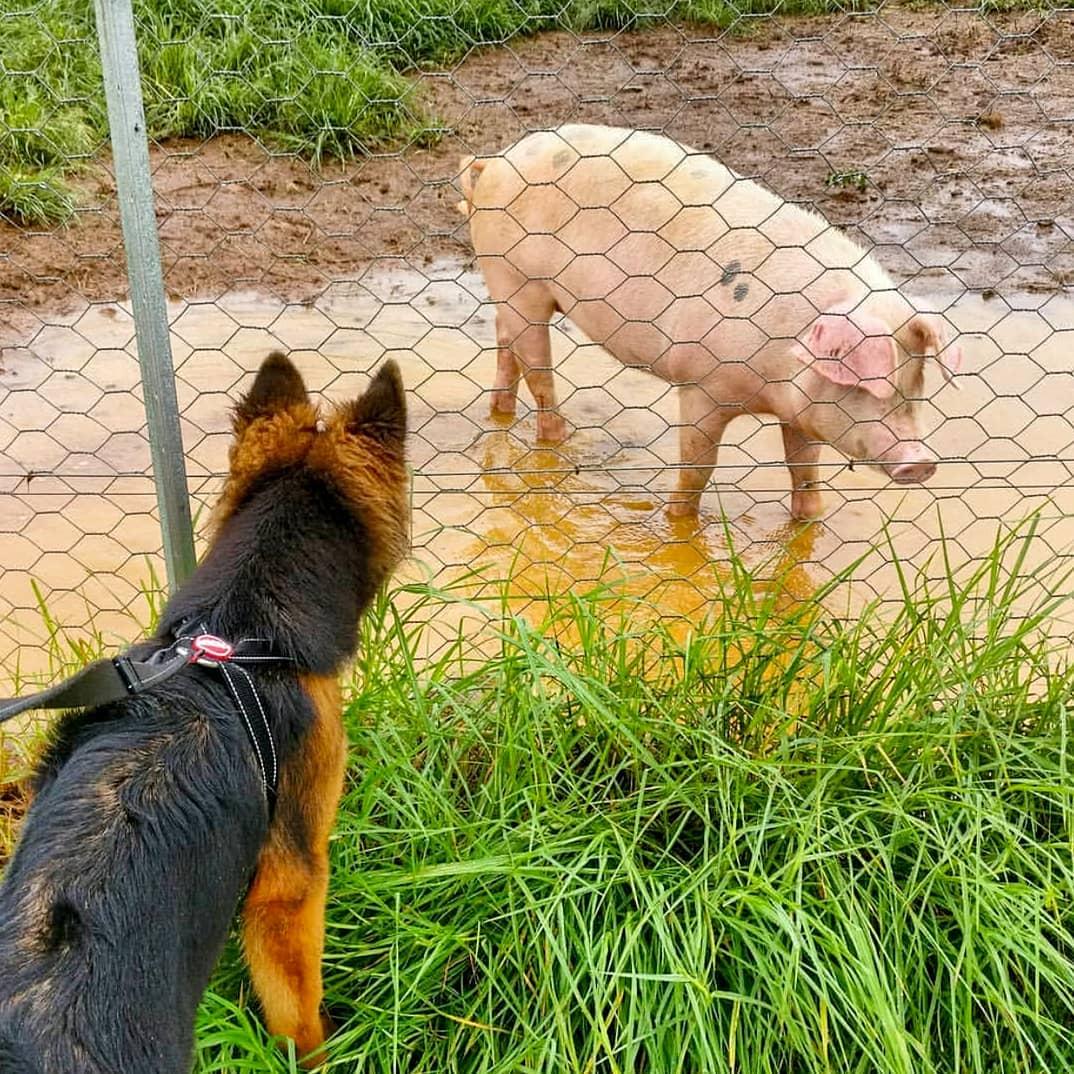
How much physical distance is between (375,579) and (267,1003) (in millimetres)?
858

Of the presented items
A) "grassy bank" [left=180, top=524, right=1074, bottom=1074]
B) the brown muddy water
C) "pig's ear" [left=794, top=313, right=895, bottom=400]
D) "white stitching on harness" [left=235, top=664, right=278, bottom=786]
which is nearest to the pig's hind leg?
the brown muddy water

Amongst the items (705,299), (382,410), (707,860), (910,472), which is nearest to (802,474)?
(910,472)

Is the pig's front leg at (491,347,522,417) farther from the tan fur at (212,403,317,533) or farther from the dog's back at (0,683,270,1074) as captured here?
the dog's back at (0,683,270,1074)

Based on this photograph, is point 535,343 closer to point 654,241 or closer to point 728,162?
point 654,241

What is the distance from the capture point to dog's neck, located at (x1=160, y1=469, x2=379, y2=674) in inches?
86.5

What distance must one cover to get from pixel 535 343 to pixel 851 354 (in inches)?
66.4

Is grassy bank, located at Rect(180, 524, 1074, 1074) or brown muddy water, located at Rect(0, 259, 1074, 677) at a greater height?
grassy bank, located at Rect(180, 524, 1074, 1074)

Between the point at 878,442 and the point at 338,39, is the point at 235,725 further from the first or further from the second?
the point at 338,39

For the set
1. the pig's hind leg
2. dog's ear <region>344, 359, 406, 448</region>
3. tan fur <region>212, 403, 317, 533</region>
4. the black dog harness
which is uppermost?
dog's ear <region>344, 359, 406, 448</region>

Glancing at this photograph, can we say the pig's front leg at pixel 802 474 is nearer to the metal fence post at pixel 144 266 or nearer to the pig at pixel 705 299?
the pig at pixel 705 299

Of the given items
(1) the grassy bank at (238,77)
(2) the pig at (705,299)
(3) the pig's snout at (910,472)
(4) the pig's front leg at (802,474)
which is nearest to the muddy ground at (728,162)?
(1) the grassy bank at (238,77)

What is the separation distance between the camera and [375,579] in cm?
248

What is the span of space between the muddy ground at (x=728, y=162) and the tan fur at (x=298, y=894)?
130 inches

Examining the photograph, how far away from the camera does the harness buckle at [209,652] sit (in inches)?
80.5
